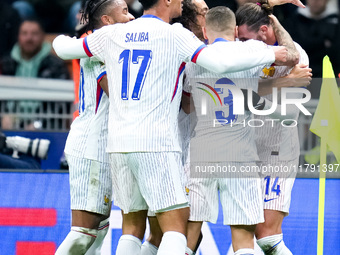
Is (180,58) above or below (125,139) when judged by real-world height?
above

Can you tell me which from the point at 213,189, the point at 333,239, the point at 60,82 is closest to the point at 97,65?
the point at 213,189

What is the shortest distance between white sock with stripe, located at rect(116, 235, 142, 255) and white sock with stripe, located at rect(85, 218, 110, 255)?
0.59 m

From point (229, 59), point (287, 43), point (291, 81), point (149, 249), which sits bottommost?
point (149, 249)

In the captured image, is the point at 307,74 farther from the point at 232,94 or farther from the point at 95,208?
the point at 95,208

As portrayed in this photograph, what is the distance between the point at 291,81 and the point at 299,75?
6 centimetres

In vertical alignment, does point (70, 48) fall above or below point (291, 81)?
above

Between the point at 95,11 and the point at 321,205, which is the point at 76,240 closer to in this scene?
the point at 95,11

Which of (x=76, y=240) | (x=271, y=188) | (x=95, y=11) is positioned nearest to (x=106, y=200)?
(x=76, y=240)

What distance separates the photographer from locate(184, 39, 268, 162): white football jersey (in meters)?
4.91

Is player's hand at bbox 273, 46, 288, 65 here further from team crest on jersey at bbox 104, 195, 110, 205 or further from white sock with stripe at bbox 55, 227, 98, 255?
white sock with stripe at bbox 55, 227, 98, 255

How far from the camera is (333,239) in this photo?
228 inches

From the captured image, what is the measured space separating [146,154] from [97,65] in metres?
0.80

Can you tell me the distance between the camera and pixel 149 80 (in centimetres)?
458

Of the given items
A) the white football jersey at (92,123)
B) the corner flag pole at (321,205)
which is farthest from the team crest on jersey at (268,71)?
the white football jersey at (92,123)
